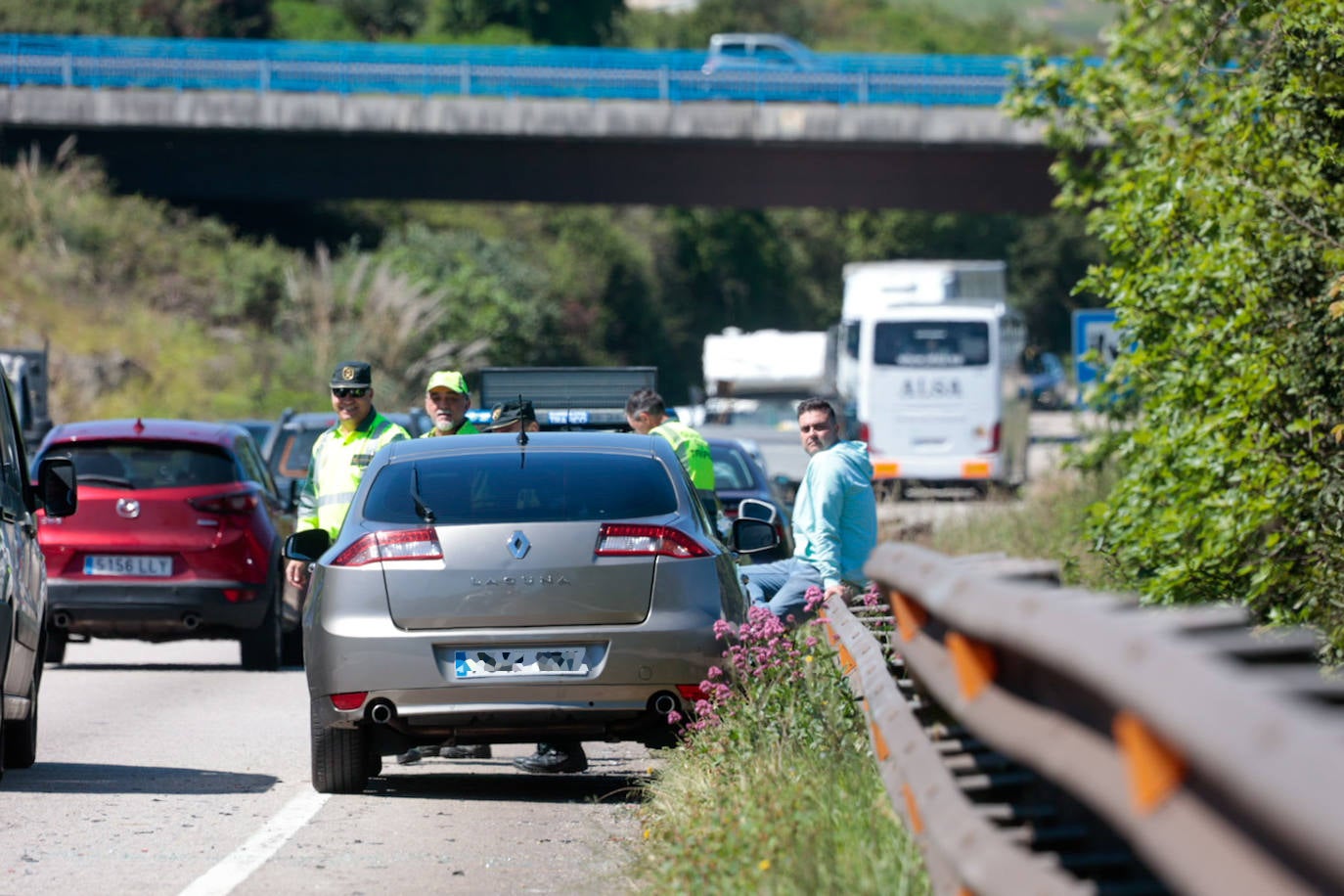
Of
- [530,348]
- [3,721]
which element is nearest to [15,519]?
[3,721]

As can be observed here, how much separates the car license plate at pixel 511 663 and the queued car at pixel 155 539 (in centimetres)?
713

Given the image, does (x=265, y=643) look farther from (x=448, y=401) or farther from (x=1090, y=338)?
(x=1090, y=338)

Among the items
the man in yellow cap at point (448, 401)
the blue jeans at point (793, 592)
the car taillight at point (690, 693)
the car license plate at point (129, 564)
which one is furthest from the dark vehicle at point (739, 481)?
the car taillight at point (690, 693)

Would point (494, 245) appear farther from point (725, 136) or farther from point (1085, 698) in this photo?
point (1085, 698)

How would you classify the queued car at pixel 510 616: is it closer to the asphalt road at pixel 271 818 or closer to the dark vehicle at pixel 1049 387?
the asphalt road at pixel 271 818

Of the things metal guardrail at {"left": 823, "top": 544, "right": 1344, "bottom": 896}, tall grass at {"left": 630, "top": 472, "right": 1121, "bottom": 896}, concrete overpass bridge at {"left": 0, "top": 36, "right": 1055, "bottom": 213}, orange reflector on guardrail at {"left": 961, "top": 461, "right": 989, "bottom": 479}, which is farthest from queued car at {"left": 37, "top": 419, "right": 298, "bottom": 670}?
concrete overpass bridge at {"left": 0, "top": 36, "right": 1055, "bottom": 213}

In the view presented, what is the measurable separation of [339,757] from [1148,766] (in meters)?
6.56

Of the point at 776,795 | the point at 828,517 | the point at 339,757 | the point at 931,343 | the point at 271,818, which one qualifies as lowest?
the point at 271,818

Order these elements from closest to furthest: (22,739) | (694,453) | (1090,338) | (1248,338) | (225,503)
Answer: (22,739), (1248,338), (694,453), (225,503), (1090,338)

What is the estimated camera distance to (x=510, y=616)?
865 cm

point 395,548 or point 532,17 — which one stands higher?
Answer: point 532,17

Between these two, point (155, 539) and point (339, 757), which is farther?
point (155, 539)

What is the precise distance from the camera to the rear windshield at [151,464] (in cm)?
1547

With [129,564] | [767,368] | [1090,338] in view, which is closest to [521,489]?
[129,564]
